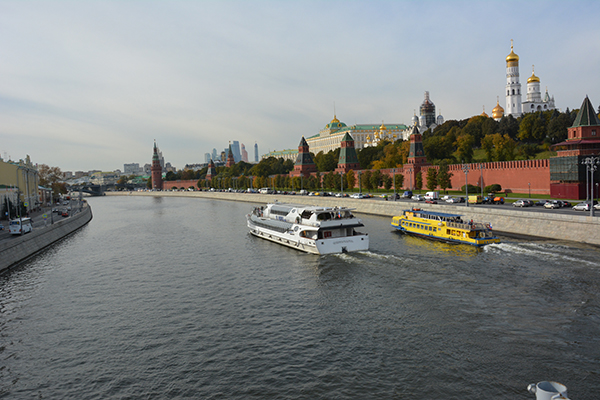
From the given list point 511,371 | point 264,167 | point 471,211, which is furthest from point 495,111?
point 511,371

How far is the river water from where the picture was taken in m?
12.1

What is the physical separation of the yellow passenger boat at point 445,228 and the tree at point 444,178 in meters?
27.0

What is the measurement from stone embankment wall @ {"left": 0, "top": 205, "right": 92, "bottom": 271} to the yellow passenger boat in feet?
92.0

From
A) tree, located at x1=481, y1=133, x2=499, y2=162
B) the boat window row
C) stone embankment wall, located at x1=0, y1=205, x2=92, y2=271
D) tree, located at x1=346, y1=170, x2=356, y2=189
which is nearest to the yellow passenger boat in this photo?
the boat window row

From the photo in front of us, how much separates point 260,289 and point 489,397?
12.1m

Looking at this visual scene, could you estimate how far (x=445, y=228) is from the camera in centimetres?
3106

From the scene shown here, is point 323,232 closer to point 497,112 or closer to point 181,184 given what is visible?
point 497,112

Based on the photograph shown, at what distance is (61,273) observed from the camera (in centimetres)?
2552

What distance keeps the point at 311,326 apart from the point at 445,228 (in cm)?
1831

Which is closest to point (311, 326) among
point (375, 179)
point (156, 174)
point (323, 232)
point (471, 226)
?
point (323, 232)

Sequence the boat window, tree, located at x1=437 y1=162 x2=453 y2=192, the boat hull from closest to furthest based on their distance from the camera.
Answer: the boat hull
the boat window
tree, located at x1=437 y1=162 x2=453 y2=192

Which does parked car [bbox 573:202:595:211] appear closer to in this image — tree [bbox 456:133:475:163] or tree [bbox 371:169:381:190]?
tree [bbox 371:169:381:190]

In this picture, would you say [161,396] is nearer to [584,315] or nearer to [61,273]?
[584,315]

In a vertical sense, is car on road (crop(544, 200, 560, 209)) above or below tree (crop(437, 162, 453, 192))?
below
